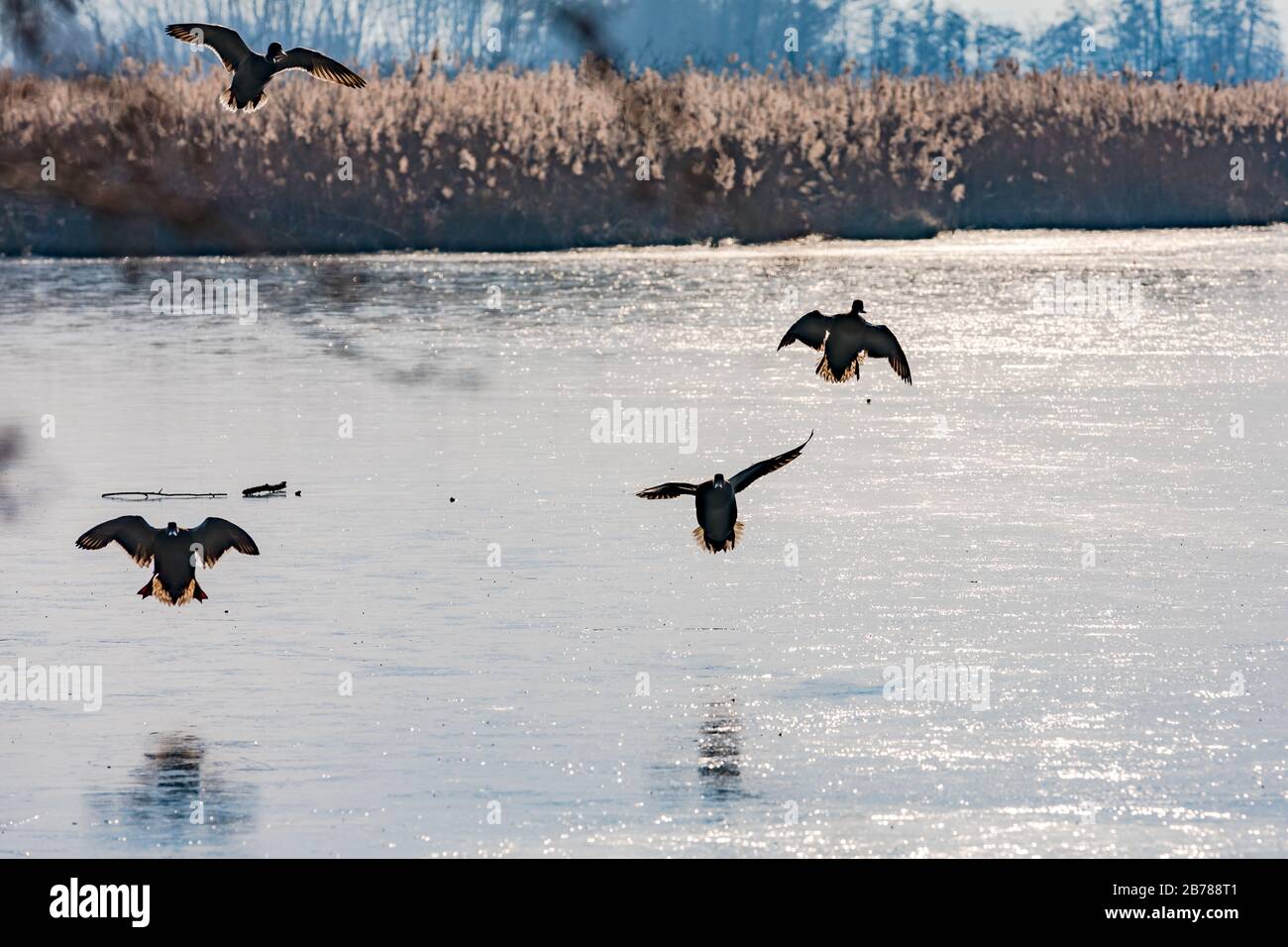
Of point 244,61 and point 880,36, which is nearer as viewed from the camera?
point 244,61

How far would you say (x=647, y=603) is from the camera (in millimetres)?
11297

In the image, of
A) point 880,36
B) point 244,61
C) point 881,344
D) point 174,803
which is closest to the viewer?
point 174,803

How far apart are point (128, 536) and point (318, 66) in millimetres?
2142

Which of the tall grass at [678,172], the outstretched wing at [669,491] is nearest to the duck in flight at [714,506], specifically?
the outstretched wing at [669,491]

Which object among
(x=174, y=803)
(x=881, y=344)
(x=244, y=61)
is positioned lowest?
(x=174, y=803)

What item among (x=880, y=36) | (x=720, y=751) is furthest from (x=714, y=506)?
(x=880, y=36)

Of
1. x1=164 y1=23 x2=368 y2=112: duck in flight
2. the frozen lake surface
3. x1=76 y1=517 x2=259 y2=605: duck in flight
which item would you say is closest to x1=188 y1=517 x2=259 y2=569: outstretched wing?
x1=76 y1=517 x2=259 y2=605: duck in flight

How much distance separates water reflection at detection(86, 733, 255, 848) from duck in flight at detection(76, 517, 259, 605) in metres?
1.49

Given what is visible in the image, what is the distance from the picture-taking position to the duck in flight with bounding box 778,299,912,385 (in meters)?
10.6

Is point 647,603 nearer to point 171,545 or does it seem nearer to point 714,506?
point 714,506

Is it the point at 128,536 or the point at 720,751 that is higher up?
the point at 128,536

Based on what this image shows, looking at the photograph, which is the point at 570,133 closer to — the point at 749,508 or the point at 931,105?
the point at 931,105

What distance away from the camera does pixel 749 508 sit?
560 inches
